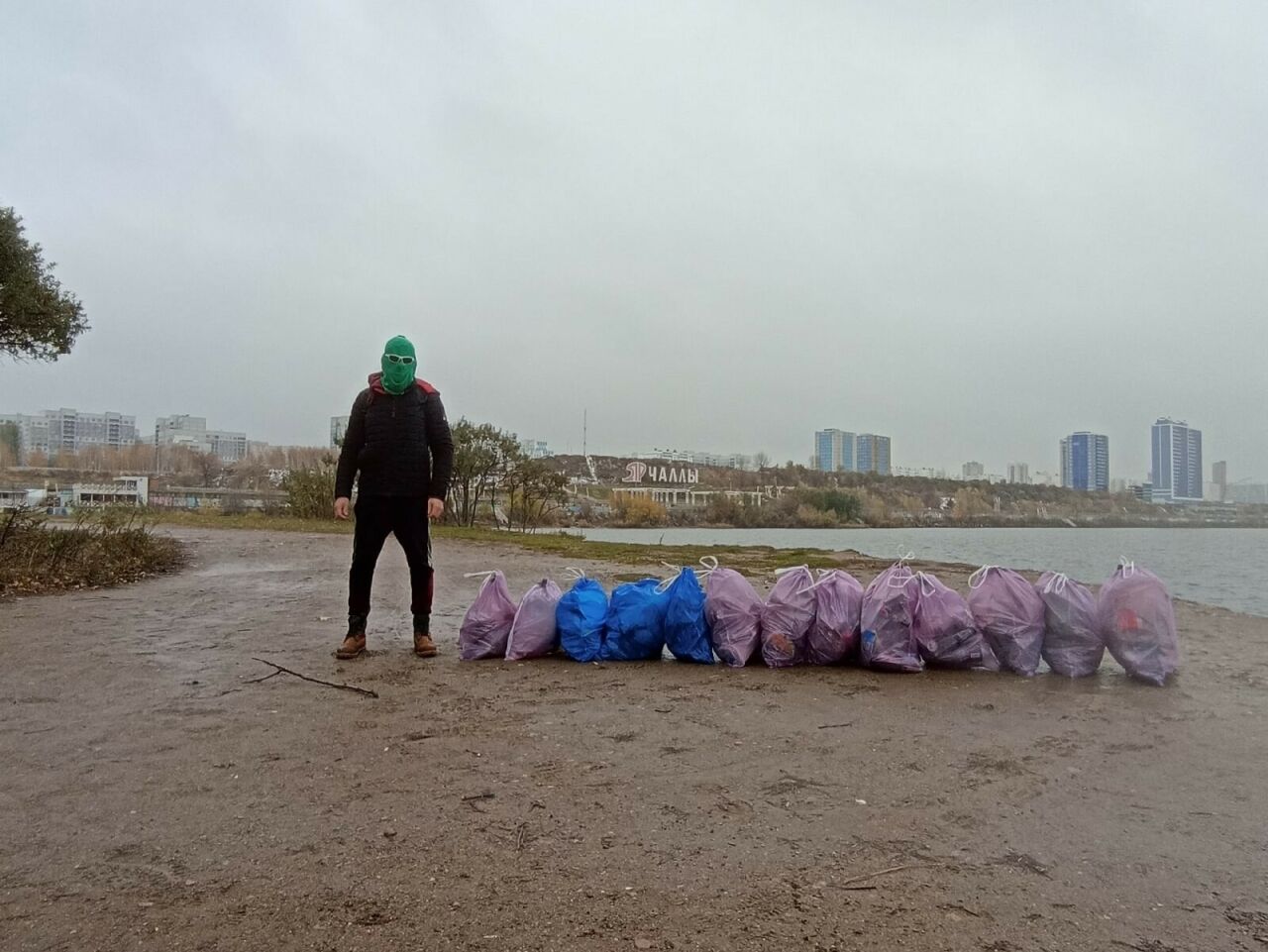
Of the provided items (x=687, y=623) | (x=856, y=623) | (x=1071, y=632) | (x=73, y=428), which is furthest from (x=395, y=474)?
(x=73, y=428)

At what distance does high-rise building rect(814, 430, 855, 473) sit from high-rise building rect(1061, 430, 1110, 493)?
34.8 meters

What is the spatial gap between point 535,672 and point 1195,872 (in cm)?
319

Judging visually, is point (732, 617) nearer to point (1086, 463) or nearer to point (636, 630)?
point (636, 630)

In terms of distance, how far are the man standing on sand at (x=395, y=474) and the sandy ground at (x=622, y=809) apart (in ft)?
2.34

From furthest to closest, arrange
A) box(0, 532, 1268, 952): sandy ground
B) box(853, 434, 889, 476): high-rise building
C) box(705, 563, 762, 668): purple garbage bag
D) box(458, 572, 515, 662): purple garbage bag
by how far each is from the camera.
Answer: box(853, 434, 889, 476): high-rise building < box(458, 572, 515, 662): purple garbage bag < box(705, 563, 762, 668): purple garbage bag < box(0, 532, 1268, 952): sandy ground

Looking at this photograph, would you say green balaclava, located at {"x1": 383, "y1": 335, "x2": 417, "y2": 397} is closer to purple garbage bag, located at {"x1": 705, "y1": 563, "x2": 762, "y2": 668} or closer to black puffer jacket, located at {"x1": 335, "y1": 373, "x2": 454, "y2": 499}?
black puffer jacket, located at {"x1": 335, "y1": 373, "x2": 454, "y2": 499}

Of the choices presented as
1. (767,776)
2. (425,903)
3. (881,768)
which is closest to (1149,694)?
(881,768)

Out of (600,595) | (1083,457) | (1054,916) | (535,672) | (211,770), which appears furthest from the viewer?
(1083,457)

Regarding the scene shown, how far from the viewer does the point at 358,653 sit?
15.9 ft

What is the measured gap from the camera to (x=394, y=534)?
5074 millimetres

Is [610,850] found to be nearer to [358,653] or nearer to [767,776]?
[767,776]

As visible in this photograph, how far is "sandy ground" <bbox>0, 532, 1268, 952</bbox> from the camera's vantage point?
179 cm

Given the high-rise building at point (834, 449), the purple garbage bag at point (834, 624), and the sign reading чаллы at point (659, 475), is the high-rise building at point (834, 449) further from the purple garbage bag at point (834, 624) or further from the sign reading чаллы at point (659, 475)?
the purple garbage bag at point (834, 624)

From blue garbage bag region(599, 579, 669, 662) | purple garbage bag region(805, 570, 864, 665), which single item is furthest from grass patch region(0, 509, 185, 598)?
purple garbage bag region(805, 570, 864, 665)
